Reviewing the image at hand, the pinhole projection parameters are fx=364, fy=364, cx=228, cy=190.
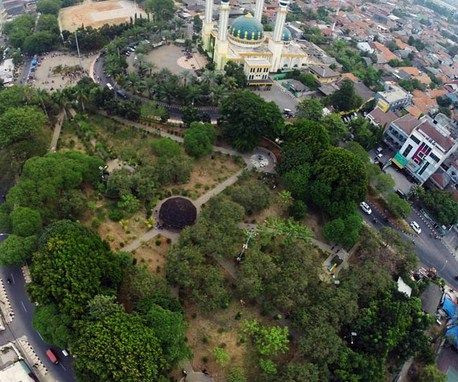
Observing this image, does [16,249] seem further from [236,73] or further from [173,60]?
[173,60]

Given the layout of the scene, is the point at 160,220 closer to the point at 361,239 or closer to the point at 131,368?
the point at 131,368

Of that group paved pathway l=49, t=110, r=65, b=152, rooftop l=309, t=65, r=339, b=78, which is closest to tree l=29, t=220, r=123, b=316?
paved pathway l=49, t=110, r=65, b=152

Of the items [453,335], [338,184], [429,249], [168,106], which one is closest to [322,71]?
[168,106]

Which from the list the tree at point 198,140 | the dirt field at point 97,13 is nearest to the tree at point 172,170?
the tree at point 198,140

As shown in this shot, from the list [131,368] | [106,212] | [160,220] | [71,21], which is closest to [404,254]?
[160,220]

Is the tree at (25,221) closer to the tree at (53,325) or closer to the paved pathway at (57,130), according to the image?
the tree at (53,325)

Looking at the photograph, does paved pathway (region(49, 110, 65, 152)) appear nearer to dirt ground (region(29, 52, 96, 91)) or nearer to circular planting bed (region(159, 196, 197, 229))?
dirt ground (region(29, 52, 96, 91))

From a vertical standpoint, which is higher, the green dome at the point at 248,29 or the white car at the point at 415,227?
the green dome at the point at 248,29
